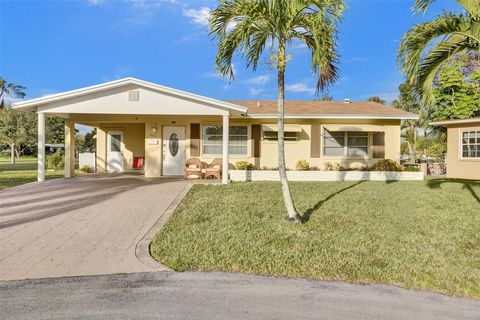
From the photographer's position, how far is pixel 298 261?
5.02 meters

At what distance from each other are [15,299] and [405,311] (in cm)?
468

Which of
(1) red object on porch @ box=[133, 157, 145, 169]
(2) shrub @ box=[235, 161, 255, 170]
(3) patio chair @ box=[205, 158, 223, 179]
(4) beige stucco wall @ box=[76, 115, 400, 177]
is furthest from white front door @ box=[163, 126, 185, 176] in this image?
(2) shrub @ box=[235, 161, 255, 170]

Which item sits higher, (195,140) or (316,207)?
(195,140)

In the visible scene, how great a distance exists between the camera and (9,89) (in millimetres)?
41000

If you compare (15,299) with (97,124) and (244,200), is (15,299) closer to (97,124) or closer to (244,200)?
(244,200)

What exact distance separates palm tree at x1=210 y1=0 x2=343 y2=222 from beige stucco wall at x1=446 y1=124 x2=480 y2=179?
578 inches

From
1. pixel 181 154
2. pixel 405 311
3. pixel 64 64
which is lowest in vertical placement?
pixel 405 311

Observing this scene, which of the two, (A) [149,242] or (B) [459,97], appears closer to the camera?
(A) [149,242]

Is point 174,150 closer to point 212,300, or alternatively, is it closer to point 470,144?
point 212,300

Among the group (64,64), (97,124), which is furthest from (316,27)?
(64,64)

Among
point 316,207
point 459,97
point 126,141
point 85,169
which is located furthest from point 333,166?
point 459,97

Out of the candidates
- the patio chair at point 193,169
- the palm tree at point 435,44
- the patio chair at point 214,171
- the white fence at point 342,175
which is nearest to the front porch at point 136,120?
the patio chair at point 193,169

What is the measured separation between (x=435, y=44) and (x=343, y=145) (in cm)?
941

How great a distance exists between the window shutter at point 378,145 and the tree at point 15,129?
35.5 metres
